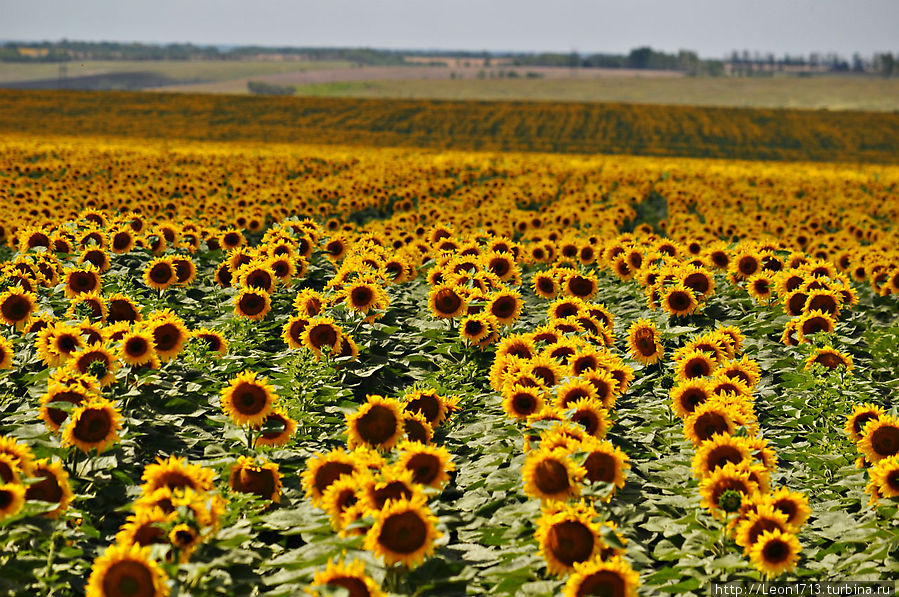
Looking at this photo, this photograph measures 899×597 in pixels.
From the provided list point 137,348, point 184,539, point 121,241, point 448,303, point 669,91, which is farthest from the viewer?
point 669,91

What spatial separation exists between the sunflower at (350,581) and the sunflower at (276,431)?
202 centimetres

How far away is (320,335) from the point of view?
6535mm

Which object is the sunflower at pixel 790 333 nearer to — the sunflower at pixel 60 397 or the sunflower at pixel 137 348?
the sunflower at pixel 137 348

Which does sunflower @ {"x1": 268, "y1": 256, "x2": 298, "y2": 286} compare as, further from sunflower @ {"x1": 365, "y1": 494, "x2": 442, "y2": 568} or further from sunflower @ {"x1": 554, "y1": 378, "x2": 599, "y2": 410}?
sunflower @ {"x1": 365, "y1": 494, "x2": 442, "y2": 568}

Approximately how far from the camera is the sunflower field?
12.3 ft

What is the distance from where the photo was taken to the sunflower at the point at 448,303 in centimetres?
757

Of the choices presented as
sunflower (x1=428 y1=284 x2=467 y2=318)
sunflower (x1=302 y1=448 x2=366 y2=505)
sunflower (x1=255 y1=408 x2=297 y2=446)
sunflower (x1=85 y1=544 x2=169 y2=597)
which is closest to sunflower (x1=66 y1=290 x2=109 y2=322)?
sunflower (x1=255 y1=408 x2=297 y2=446)

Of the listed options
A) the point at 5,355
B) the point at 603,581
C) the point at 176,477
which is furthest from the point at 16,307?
the point at 603,581

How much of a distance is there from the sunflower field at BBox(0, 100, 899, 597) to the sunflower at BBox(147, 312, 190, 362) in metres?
0.02

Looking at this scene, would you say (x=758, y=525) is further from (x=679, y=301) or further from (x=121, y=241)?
(x=121, y=241)

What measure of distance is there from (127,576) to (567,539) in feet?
6.86

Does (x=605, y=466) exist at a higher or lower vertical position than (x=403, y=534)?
higher

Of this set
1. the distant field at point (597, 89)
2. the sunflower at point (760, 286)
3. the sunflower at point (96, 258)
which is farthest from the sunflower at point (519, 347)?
the distant field at point (597, 89)

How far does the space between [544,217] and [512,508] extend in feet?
41.3
